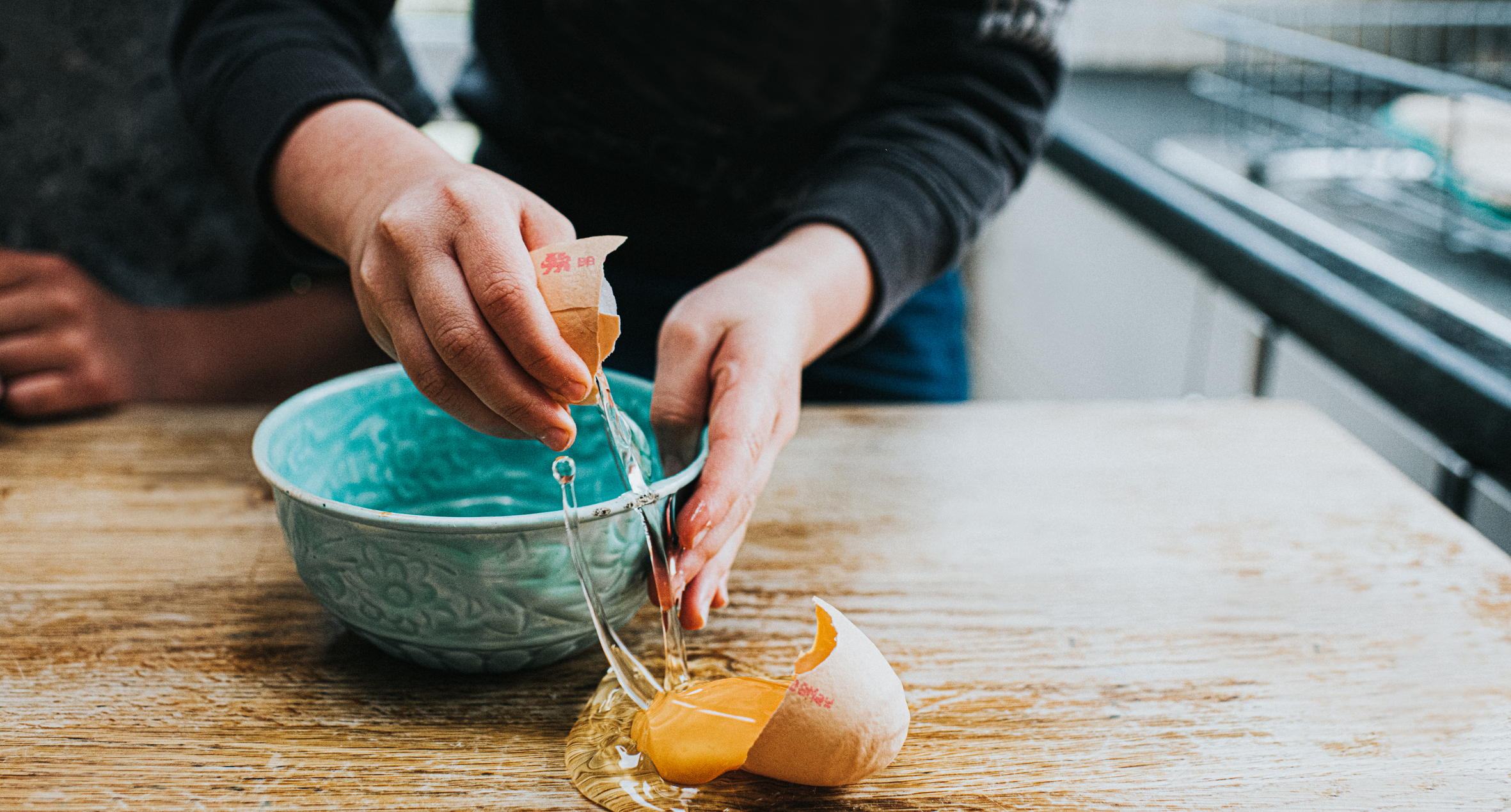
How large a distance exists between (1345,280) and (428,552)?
3.06 feet

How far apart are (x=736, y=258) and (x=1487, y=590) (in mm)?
560

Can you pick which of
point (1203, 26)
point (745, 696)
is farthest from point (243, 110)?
point (1203, 26)

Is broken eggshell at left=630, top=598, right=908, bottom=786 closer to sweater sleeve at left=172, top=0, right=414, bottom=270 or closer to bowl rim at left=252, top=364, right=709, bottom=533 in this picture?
bowl rim at left=252, top=364, right=709, bottom=533

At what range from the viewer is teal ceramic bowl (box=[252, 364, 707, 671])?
0.46 metres

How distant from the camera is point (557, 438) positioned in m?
0.47

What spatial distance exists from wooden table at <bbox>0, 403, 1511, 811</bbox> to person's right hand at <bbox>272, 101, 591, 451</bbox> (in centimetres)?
15

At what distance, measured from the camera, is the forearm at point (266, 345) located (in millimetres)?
986

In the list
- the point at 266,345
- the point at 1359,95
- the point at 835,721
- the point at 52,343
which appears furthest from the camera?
the point at 1359,95

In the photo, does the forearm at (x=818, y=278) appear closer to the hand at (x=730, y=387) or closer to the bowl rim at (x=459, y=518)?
the hand at (x=730, y=387)

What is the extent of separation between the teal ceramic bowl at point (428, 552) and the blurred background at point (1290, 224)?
0.46 meters

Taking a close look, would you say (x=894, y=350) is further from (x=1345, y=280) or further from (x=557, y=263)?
(x=557, y=263)

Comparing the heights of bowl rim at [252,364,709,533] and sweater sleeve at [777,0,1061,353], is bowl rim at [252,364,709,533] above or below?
below

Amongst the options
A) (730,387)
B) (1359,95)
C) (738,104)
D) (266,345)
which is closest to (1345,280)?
(1359,95)

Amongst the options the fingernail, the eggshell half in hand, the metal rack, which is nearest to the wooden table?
the eggshell half in hand
